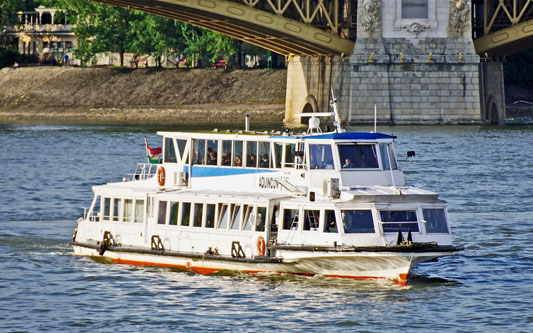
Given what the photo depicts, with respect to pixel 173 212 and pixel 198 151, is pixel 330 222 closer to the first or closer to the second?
pixel 173 212

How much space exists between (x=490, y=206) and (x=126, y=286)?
21004 millimetres

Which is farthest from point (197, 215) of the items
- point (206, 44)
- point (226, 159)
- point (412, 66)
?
point (206, 44)

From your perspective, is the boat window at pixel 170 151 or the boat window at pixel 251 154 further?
the boat window at pixel 170 151

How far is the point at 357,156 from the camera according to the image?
114 feet

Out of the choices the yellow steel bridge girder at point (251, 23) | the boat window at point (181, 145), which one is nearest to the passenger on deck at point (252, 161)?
the boat window at point (181, 145)

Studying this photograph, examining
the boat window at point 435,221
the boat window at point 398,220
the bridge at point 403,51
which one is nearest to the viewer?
the boat window at point 398,220

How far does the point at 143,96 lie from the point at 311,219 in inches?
3358

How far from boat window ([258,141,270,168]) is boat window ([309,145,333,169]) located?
5.22 feet

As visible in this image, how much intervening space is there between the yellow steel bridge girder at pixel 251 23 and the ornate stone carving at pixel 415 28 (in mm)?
4564

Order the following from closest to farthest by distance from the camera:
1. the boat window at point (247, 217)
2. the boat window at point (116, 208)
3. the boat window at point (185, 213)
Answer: the boat window at point (247, 217)
the boat window at point (185, 213)
the boat window at point (116, 208)

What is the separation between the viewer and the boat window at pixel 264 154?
3600 cm

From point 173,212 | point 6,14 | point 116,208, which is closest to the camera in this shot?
point 173,212

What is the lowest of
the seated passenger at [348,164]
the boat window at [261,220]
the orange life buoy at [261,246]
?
the orange life buoy at [261,246]

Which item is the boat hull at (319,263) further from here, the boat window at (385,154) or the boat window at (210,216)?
the boat window at (385,154)
